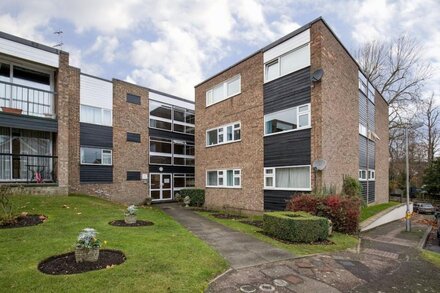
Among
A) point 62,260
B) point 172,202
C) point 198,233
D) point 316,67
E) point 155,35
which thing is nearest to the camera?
point 62,260

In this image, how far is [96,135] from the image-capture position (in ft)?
63.4

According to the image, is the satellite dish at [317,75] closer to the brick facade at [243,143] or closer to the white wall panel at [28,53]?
the brick facade at [243,143]

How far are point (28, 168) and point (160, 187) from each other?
1044 cm

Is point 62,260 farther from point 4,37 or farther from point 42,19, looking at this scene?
point 4,37

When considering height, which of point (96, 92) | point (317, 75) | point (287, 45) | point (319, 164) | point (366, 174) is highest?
point (287, 45)

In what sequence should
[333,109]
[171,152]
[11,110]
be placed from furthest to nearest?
[171,152], [11,110], [333,109]

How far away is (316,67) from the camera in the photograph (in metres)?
12.4

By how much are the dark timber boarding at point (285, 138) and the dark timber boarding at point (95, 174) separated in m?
11.6

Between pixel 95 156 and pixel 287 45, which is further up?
pixel 287 45

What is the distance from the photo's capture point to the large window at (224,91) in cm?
1714

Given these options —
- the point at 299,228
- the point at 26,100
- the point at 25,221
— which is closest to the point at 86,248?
the point at 25,221

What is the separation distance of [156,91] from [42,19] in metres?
12.3

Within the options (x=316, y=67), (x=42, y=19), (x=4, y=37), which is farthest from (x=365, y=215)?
(x=4, y=37)

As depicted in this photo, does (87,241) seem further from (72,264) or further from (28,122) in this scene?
(28,122)
